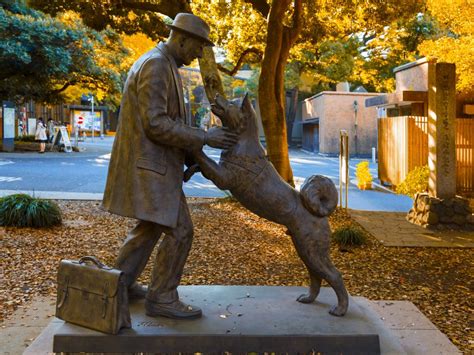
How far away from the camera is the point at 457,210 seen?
32.2 feet

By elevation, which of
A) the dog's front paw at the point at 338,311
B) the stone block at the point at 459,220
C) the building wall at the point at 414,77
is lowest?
the stone block at the point at 459,220

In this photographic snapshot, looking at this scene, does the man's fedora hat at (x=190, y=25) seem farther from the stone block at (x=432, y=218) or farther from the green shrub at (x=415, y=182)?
the green shrub at (x=415, y=182)

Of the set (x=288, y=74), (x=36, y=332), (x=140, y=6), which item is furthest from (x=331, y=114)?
(x=36, y=332)

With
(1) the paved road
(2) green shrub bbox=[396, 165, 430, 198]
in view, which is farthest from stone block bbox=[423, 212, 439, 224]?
(2) green shrub bbox=[396, 165, 430, 198]

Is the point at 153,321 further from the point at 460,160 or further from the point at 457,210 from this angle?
the point at 460,160

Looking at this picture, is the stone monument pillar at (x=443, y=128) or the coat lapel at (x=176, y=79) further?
the stone monument pillar at (x=443, y=128)

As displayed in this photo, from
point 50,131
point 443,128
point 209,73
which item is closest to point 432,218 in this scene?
point 443,128

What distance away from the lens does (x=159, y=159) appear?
11.4ft

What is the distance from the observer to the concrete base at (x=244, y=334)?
3.22 metres

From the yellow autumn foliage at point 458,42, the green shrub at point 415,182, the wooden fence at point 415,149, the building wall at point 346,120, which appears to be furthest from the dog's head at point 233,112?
the building wall at point 346,120

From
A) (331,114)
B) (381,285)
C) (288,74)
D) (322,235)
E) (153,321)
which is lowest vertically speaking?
(381,285)

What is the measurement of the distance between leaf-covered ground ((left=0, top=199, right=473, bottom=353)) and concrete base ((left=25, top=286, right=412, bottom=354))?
55.0 inches

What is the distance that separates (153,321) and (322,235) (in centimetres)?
127

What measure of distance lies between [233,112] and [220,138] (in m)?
0.19
